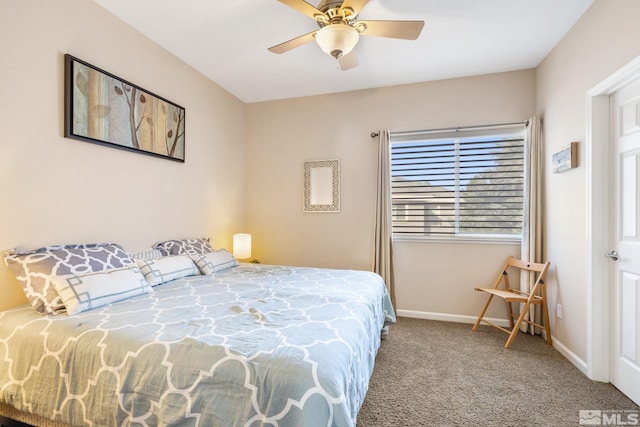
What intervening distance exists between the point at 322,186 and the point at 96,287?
2.58 meters

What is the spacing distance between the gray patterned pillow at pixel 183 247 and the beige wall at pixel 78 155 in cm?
11

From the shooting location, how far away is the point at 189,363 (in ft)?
3.92

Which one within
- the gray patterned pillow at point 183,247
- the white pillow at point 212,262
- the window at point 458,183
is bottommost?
the white pillow at point 212,262

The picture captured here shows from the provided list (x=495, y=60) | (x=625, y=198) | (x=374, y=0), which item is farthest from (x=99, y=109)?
(x=625, y=198)

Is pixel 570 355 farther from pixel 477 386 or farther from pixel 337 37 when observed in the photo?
pixel 337 37

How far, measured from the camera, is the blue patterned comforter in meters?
1.09

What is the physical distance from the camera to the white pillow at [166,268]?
221cm

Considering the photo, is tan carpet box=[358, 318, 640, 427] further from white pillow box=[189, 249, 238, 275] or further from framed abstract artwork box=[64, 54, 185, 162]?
framed abstract artwork box=[64, 54, 185, 162]

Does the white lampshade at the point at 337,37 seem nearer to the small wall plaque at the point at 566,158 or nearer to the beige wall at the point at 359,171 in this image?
the beige wall at the point at 359,171

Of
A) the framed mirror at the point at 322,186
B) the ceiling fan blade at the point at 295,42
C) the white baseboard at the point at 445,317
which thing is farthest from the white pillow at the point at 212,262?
the white baseboard at the point at 445,317

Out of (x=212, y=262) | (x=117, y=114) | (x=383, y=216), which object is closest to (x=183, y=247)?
(x=212, y=262)

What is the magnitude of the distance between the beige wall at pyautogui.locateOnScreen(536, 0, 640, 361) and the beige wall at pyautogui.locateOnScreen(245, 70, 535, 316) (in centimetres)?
48

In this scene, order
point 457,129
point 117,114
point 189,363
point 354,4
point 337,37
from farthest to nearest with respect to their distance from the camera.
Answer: point 457,129
point 117,114
point 337,37
point 354,4
point 189,363

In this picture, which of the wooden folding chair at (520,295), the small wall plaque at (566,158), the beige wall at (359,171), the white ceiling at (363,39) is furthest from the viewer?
the beige wall at (359,171)
